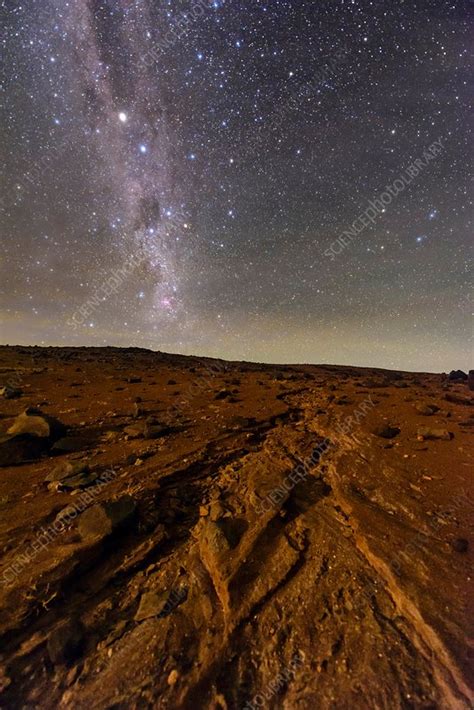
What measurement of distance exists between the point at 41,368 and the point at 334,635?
65.0ft

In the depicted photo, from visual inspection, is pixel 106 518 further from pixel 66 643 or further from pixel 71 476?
pixel 71 476

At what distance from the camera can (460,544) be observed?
14.1ft

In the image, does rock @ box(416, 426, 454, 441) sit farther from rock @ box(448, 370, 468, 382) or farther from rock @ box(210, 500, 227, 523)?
rock @ box(448, 370, 468, 382)

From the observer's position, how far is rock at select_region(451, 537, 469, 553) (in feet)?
13.9

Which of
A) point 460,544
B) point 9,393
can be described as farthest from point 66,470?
point 9,393

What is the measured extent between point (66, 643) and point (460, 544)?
4738 millimetres

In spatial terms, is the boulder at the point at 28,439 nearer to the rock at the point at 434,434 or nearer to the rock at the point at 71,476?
the rock at the point at 71,476

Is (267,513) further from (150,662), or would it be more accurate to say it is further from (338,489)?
(150,662)

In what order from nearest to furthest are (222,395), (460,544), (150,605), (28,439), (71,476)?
(150,605), (460,544), (71,476), (28,439), (222,395)

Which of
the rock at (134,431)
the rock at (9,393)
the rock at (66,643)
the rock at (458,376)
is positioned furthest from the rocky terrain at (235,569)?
the rock at (458,376)

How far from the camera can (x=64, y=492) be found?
5.64 metres

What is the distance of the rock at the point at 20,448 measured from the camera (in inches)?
263

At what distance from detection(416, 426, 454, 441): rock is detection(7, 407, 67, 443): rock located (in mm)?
8483

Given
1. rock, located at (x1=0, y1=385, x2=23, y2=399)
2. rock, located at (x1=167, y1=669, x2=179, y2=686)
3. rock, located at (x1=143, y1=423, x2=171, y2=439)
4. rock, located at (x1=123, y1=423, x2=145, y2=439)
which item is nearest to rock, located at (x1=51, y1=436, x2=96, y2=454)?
rock, located at (x1=123, y1=423, x2=145, y2=439)
